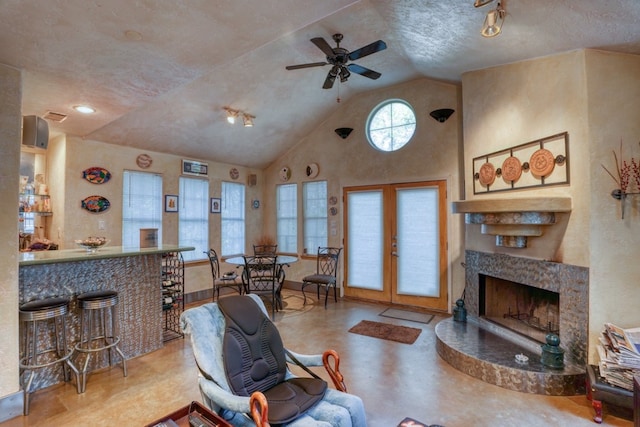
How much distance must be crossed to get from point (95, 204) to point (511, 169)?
5414mm

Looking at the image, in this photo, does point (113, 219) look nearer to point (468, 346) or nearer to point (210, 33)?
point (210, 33)

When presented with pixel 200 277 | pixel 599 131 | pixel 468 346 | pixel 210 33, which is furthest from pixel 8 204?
pixel 599 131

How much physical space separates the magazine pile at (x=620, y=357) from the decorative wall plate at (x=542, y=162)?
142cm

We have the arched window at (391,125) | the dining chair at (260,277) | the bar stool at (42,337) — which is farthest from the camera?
the arched window at (391,125)

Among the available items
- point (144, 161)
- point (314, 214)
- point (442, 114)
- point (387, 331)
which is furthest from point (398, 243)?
point (144, 161)

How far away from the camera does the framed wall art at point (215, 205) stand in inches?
244

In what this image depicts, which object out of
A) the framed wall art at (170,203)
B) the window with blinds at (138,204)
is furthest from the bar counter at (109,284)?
the framed wall art at (170,203)

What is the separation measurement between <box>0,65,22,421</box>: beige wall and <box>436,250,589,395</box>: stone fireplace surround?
3777mm

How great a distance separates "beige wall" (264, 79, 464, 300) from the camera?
194 inches

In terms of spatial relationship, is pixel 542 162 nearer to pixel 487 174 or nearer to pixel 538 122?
pixel 538 122

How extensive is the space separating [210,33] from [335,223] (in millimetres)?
4374

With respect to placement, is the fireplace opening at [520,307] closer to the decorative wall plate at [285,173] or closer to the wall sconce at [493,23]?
the wall sconce at [493,23]

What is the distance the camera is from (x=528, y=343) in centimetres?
325

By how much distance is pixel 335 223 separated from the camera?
616 centimetres
